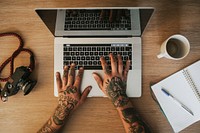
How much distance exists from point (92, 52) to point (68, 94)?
0.19m

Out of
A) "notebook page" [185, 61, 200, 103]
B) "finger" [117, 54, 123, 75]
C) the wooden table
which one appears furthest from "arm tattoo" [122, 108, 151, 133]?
"notebook page" [185, 61, 200, 103]

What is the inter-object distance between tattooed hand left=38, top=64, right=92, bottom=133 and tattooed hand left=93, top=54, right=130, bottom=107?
0.20ft

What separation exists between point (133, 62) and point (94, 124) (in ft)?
0.94

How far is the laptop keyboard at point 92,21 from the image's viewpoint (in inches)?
32.3

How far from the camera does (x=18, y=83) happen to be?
88cm

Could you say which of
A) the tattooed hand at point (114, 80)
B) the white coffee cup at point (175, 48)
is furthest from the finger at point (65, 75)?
the white coffee cup at point (175, 48)

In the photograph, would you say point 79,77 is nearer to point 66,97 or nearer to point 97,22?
point 66,97

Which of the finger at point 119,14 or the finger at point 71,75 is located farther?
the finger at point 71,75

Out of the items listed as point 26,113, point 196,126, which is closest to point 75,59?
point 26,113

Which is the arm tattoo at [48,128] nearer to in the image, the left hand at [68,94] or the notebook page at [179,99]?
the left hand at [68,94]

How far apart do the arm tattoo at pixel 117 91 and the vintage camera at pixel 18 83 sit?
30 centimetres

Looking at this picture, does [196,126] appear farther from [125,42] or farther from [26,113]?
[26,113]

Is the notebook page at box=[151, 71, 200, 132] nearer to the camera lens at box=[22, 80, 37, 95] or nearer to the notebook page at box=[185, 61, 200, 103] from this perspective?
the notebook page at box=[185, 61, 200, 103]

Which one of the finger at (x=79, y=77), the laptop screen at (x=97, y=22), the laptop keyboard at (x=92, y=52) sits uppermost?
the laptop screen at (x=97, y=22)
